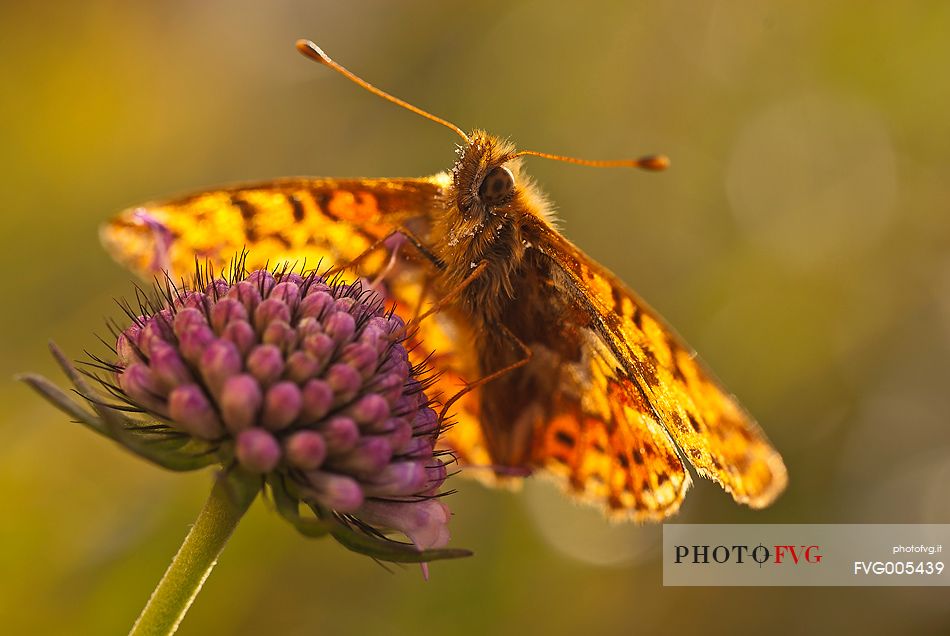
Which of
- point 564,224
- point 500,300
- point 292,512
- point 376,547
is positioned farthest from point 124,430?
point 564,224

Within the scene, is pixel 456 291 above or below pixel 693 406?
above

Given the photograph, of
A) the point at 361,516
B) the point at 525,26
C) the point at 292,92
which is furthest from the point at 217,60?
the point at 361,516

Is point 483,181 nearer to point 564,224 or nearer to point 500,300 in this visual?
point 500,300

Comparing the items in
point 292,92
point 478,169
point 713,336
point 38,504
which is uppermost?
point 292,92

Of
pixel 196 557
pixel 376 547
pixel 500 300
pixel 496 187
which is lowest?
pixel 196 557

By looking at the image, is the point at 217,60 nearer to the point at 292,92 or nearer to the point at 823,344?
the point at 292,92

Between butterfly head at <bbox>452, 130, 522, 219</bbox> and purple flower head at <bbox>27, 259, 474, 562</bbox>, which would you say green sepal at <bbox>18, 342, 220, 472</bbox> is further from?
butterfly head at <bbox>452, 130, 522, 219</bbox>
